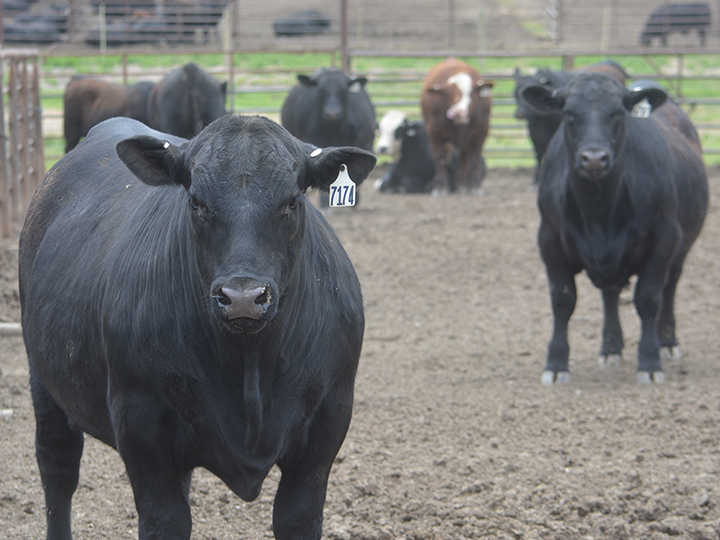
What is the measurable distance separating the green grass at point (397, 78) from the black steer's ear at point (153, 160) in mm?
13268

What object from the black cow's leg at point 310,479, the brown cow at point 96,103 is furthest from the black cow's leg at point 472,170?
the black cow's leg at point 310,479

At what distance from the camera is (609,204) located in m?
5.55

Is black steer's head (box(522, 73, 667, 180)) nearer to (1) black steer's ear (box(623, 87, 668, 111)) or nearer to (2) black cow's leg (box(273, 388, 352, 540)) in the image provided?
(1) black steer's ear (box(623, 87, 668, 111))

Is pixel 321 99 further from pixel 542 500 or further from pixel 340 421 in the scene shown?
pixel 340 421

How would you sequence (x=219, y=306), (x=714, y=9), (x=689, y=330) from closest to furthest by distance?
(x=219, y=306) < (x=689, y=330) < (x=714, y=9)

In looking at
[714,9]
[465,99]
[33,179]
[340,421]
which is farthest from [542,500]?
[714,9]

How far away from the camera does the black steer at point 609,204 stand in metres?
5.47

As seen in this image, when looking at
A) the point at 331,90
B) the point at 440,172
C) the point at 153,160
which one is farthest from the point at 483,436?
the point at 440,172

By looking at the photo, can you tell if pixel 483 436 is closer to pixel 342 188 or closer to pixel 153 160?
pixel 342 188

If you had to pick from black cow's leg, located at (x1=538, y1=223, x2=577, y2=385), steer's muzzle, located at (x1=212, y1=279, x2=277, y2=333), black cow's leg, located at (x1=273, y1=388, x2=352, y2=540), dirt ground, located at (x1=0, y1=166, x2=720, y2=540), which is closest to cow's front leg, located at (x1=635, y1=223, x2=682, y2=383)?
dirt ground, located at (x1=0, y1=166, x2=720, y2=540)

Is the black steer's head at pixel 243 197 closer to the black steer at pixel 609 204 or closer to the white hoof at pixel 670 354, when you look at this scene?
the black steer at pixel 609 204

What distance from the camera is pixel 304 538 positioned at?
271 cm

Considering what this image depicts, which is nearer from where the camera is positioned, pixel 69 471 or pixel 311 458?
pixel 311 458

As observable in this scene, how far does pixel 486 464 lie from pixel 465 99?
959cm
